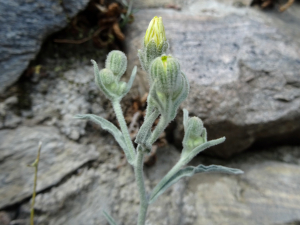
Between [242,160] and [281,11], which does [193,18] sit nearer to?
[281,11]

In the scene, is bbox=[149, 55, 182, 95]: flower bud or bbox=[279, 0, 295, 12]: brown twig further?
bbox=[279, 0, 295, 12]: brown twig

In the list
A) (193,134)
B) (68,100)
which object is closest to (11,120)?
(68,100)

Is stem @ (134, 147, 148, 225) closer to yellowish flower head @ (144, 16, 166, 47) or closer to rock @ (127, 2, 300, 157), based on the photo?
yellowish flower head @ (144, 16, 166, 47)

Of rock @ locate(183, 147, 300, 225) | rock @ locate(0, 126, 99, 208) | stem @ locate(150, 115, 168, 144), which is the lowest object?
rock @ locate(183, 147, 300, 225)

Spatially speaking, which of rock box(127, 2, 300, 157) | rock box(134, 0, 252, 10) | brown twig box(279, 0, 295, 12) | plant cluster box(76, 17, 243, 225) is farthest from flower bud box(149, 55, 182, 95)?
brown twig box(279, 0, 295, 12)

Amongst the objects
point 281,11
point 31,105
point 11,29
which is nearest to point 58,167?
point 31,105

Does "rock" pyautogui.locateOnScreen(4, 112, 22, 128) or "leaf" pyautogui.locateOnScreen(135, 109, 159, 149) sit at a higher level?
"leaf" pyautogui.locateOnScreen(135, 109, 159, 149)
